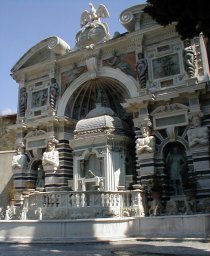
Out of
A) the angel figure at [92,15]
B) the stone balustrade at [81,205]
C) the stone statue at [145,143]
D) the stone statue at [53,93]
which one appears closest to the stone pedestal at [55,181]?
the stone statue at [53,93]

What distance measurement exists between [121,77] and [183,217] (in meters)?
9.35

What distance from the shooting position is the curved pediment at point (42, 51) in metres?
21.9

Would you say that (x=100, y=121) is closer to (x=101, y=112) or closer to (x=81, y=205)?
(x=101, y=112)

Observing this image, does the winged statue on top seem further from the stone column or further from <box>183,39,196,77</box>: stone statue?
the stone column

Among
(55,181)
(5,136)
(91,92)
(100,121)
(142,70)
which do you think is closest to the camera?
(142,70)

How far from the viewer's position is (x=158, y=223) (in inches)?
512

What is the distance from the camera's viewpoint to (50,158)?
20.0 meters

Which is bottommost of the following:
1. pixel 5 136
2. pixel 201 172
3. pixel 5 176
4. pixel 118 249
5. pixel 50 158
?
pixel 118 249

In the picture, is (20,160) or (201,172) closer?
(201,172)

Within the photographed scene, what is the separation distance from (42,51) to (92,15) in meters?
3.94

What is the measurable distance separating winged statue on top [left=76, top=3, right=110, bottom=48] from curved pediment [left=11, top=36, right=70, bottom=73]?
→ 1162 millimetres

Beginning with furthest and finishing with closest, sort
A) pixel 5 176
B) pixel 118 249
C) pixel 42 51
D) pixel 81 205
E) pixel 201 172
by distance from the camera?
pixel 5 176, pixel 42 51, pixel 201 172, pixel 81 205, pixel 118 249

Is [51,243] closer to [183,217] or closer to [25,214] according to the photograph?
[25,214]

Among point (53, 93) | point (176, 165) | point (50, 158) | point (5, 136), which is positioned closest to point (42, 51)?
point (53, 93)
